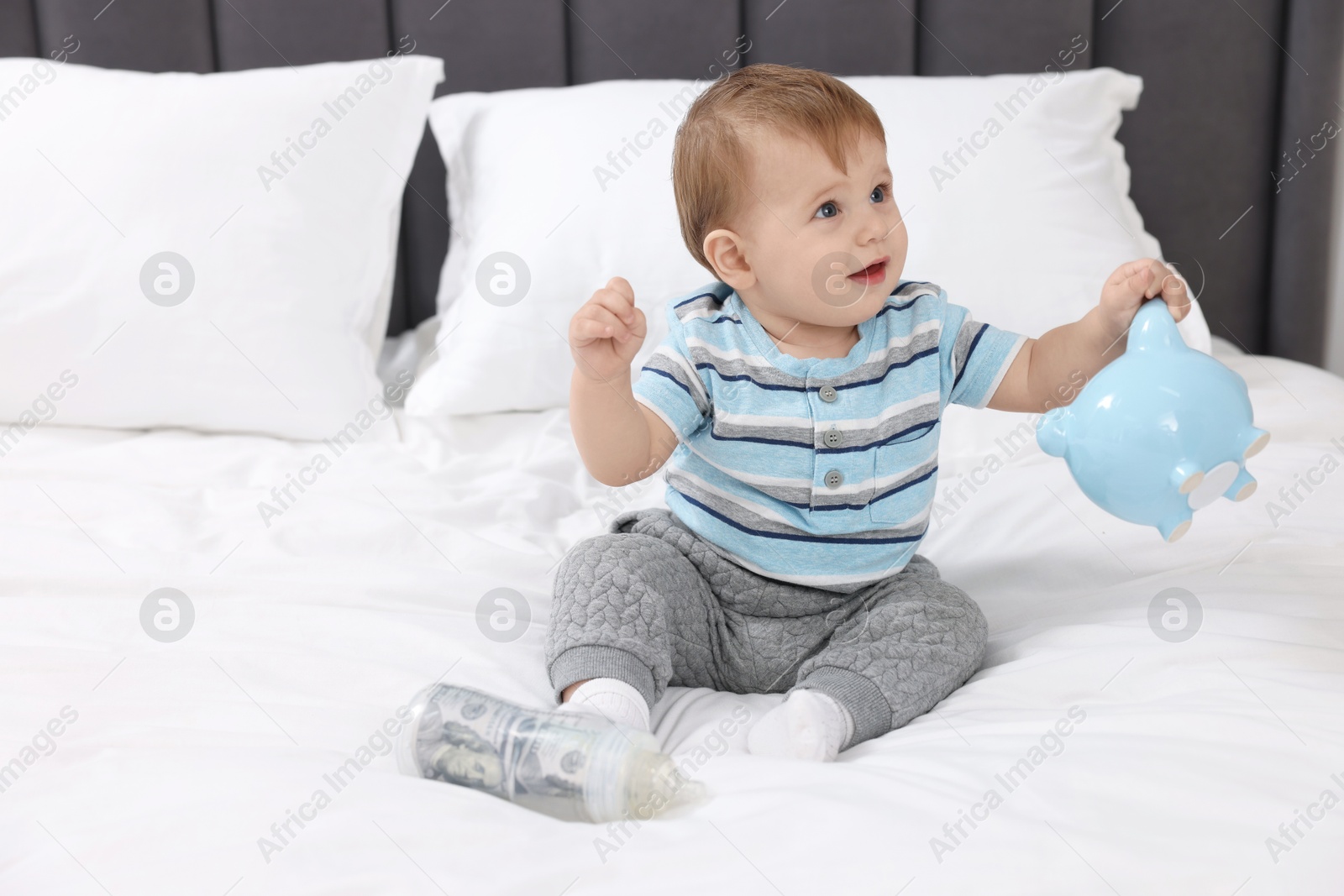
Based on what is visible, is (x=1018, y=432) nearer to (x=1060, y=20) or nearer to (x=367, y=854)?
(x=1060, y=20)

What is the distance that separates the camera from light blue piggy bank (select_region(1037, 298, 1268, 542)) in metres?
0.64

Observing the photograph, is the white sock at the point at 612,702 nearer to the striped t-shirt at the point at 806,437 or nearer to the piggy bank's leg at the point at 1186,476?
the striped t-shirt at the point at 806,437

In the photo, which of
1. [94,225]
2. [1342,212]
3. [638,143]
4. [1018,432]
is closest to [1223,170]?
[1342,212]

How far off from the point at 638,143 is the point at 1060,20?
2.30ft

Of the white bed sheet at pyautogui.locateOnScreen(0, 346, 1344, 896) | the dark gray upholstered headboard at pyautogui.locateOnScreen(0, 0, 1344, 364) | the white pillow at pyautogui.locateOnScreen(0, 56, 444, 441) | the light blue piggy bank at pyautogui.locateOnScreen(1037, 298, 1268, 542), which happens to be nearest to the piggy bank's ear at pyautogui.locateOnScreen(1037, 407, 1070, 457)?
the light blue piggy bank at pyautogui.locateOnScreen(1037, 298, 1268, 542)

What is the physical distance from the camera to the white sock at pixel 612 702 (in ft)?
2.30

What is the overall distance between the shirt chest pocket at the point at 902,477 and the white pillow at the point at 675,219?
42 centimetres

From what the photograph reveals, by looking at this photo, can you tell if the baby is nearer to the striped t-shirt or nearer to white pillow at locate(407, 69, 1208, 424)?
the striped t-shirt

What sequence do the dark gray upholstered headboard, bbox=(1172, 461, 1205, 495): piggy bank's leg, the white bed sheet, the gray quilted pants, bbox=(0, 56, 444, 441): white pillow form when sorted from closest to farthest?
1. the white bed sheet
2. bbox=(1172, 461, 1205, 495): piggy bank's leg
3. the gray quilted pants
4. bbox=(0, 56, 444, 441): white pillow
5. the dark gray upholstered headboard

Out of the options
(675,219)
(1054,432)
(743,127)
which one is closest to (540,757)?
(1054,432)

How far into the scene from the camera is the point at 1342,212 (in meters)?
1.68

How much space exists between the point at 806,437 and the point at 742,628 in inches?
6.4

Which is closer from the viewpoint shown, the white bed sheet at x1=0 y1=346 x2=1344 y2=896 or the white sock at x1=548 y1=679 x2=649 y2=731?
the white bed sheet at x1=0 y1=346 x2=1344 y2=896

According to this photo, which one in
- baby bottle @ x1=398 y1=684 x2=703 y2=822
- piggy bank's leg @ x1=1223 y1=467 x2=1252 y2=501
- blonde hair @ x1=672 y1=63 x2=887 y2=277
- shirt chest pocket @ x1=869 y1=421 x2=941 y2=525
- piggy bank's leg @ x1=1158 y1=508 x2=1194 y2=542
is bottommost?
baby bottle @ x1=398 y1=684 x2=703 y2=822
